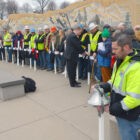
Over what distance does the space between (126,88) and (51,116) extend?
8.07 ft

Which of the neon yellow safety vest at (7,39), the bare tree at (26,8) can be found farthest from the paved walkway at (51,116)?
the bare tree at (26,8)

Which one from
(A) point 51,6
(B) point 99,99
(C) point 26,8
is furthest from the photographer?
(C) point 26,8

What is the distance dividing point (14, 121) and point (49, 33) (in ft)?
16.3

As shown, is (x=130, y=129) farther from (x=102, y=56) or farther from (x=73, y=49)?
(x=73, y=49)

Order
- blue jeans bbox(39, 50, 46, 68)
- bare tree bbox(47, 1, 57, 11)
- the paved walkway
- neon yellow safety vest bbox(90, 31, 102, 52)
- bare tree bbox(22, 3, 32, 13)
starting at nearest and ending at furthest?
the paved walkway < neon yellow safety vest bbox(90, 31, 102, 52) < blue jeans bbox(39, 50, 46, 68) < bare tree bbox(47, 1, 57, 11) < bare tree bbox(22, 3, 32, 13)

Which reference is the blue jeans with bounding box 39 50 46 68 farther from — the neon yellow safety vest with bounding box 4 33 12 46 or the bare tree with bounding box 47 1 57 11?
the bare tree with bounding box 47 1 57 11

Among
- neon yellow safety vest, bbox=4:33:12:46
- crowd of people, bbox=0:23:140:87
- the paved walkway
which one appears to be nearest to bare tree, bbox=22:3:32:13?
crowd of people, bbox=0:23:140:87

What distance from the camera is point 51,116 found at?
4.02 metres

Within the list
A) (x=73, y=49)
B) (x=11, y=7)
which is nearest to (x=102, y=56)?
(x=73, y=49)

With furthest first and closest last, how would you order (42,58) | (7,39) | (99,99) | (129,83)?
1. (7,39)
2. (42,58)
3. (99,99)
4. (129,83)

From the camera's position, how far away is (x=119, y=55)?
6.29 feet

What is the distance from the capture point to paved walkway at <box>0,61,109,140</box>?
3318mm

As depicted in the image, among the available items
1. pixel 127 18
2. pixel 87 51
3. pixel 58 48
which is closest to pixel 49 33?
pixel 58 48

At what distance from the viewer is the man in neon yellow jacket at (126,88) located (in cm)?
178
